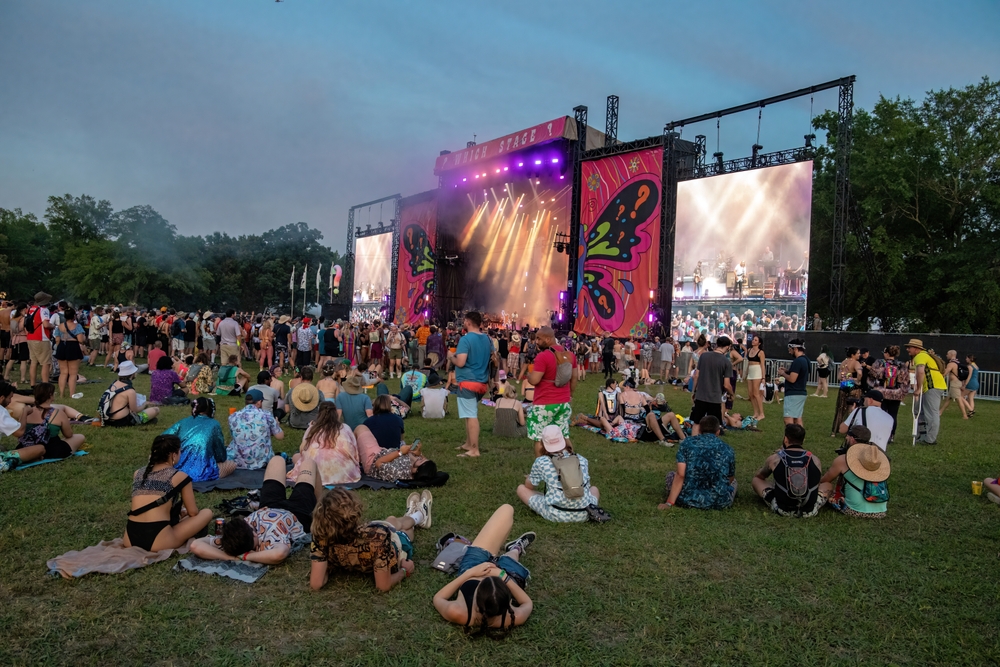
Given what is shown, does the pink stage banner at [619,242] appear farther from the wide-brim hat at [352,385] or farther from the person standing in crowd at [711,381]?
the wide-brim hat at [352,385]

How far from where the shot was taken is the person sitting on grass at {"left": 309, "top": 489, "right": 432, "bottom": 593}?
356cm

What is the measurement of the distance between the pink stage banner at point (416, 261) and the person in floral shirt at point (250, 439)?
82.8 ft

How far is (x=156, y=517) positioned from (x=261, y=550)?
715mm

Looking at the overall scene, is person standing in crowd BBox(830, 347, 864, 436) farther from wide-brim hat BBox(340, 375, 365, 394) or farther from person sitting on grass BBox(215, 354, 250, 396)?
person sitting on grass BBox(215, 354, 250, 396)

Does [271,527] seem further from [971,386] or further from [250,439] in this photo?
[971,386]

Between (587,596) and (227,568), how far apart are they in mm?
2206

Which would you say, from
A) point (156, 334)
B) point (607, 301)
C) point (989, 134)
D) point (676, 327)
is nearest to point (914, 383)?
point (676, 327)

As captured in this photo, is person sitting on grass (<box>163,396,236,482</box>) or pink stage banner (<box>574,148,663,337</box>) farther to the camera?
pink stage banner (<box>574,148,663,337</box>)

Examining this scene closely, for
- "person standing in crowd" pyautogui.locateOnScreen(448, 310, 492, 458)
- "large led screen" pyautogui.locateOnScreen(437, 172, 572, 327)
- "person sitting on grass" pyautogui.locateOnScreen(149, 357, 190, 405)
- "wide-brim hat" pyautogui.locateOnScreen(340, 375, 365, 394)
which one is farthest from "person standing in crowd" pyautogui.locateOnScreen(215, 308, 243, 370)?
"large led screen" pyautogui.locateOnScreen(437, 172, 572, 327)

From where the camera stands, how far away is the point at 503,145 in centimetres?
2773

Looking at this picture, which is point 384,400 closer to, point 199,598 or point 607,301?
point 199,598

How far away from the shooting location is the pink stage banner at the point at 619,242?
22.0 metres

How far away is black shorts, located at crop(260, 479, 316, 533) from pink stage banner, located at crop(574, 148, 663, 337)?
18195mm

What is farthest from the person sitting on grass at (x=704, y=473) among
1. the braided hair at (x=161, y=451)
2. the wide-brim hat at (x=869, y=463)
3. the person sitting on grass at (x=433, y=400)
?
the person sitting on grass at (x=433, y=400)
